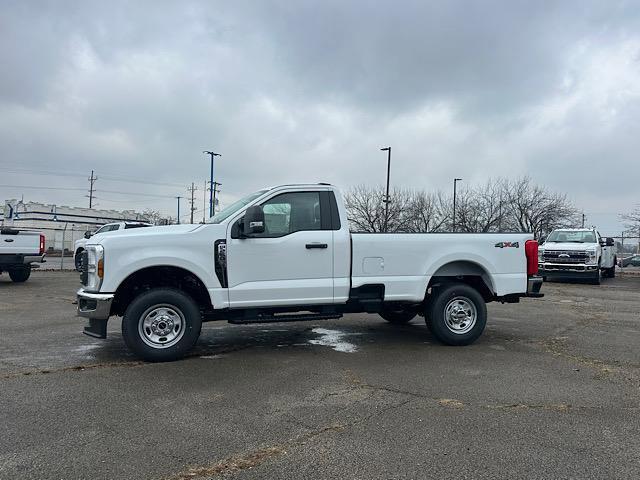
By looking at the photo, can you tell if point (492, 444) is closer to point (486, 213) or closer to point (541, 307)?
point (541, 307)

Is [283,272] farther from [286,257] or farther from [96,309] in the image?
[96,309]

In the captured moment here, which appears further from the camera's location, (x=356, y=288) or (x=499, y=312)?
(x=499, y=312)

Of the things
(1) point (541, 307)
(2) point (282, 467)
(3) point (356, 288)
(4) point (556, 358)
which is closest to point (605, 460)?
(2) point (282, 467)

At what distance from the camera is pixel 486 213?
41.2 metres

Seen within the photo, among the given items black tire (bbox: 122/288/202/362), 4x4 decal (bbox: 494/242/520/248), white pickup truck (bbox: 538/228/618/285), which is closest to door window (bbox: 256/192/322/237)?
black tire (bbox: 122/288/202/362)

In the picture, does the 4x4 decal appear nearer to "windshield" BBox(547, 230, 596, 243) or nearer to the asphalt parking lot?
the asphalt parking lot

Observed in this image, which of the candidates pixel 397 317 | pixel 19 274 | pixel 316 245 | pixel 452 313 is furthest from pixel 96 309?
pixel 19 274

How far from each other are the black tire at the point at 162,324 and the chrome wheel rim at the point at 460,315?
3.39m

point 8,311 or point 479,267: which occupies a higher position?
point 479,267

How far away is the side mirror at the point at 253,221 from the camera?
20.1ft

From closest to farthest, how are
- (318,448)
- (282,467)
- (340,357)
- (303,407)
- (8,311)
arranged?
1. (282,467)
2. (318,448)
3. (303,407)
4. (340,357)
5. (8,311)

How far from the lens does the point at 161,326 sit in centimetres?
617

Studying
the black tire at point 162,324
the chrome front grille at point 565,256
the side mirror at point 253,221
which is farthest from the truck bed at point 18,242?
the chrome front grille at point 565,256

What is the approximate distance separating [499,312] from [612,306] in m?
3.57
